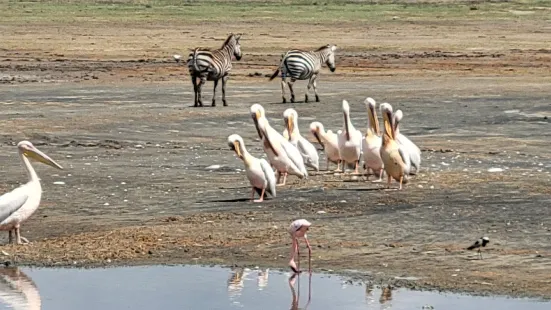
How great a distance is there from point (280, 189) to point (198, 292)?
458 centimetres

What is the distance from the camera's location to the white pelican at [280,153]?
13.8 meters

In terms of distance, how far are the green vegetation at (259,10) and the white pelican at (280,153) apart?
37619mm

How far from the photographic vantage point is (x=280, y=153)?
13.8m

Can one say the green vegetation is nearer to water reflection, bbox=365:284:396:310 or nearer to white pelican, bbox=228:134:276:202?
white pelican, bbox=228:134:276:202

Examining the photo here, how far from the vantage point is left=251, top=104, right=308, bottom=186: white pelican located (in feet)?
45.2

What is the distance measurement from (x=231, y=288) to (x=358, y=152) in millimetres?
5550

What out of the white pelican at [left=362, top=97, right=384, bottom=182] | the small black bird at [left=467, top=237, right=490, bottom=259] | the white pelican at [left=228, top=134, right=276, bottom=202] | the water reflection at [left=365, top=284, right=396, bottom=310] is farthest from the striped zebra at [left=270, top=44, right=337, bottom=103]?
the water reflection at [left=365, top=284, right=396, bottom=310]

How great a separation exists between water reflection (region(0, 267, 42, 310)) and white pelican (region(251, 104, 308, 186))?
4.19 metres

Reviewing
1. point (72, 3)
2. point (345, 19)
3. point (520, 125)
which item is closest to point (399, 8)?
point (345, 19)

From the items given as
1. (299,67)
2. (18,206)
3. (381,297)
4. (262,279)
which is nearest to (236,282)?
(262,279)

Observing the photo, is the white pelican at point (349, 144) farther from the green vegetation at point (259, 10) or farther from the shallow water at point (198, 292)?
the green vegetation at point (259, 10)

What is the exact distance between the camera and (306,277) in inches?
380

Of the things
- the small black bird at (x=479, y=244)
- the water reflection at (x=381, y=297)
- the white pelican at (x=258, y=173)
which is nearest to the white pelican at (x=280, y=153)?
the white pelican at (x=258, y=173)

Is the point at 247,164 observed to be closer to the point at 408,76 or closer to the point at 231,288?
the point at 231,288
